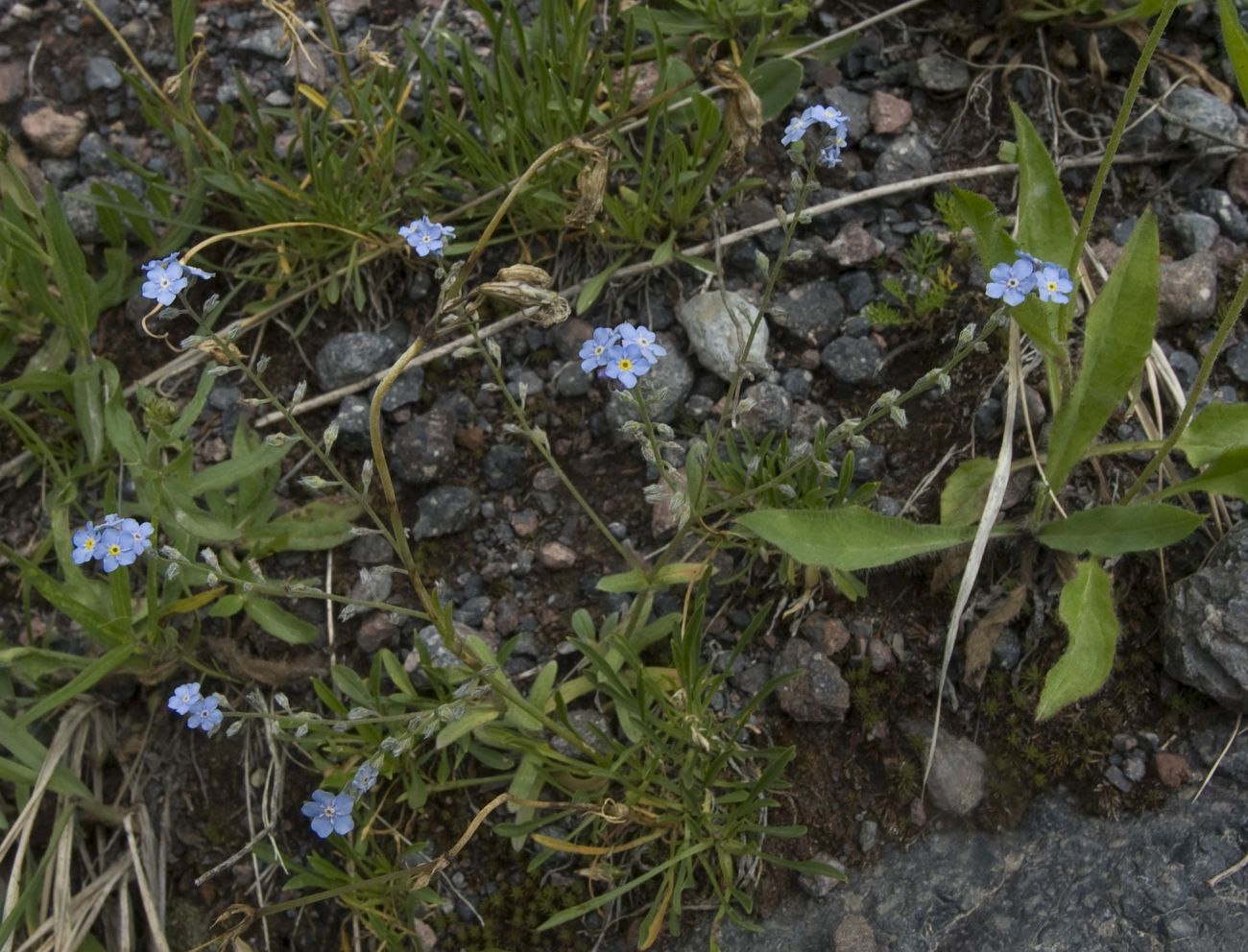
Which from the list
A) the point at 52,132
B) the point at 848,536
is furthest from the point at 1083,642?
the point at 52,132

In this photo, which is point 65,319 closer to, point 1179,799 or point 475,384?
point 475,384

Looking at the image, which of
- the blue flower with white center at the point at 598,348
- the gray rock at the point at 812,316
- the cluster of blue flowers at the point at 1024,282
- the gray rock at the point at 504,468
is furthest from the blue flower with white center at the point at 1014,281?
the gray rock at the point at 504,468

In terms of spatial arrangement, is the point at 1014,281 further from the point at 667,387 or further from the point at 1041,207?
the point at 667,387

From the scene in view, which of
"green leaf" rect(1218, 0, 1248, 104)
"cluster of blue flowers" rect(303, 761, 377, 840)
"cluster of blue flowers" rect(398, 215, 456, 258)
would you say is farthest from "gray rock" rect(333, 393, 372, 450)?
"green leaf" rect(1218, 0, 1248, 104)

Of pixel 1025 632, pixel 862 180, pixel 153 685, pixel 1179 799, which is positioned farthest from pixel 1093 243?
pixel 153 685

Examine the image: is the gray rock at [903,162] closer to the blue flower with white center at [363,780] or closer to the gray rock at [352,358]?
the gray rock at [352,358]
